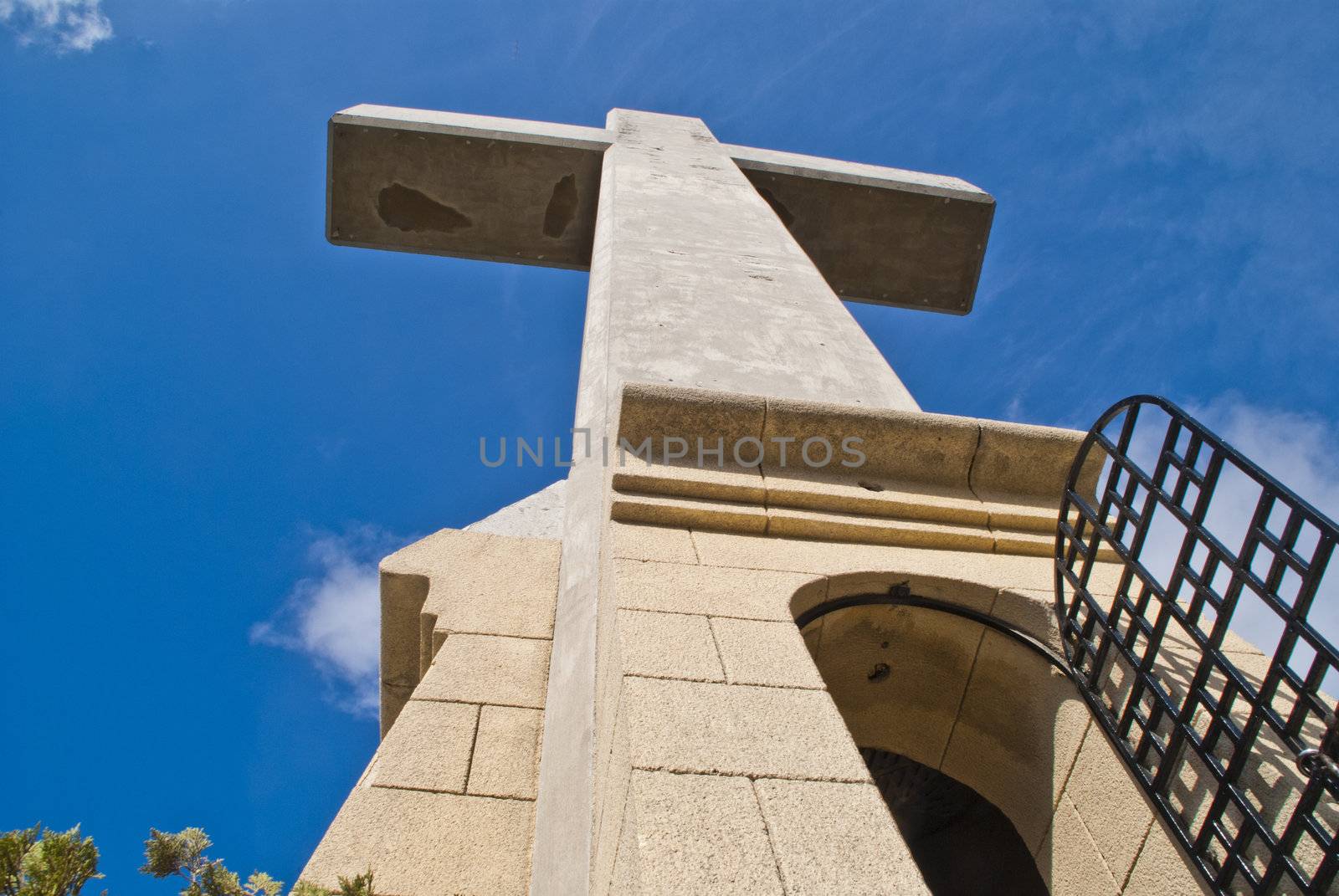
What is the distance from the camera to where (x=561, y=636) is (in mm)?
4000

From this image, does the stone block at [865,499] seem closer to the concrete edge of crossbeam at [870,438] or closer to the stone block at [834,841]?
the concrete edge of crossbeam at [870,438]

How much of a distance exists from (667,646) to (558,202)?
29.3 ft

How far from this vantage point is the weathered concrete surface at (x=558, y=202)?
418 inches

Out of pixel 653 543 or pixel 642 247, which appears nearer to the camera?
pixel 653 543

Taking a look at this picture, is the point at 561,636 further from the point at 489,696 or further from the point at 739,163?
the point at 739,163

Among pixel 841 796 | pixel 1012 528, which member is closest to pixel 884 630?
pixel 1012 528

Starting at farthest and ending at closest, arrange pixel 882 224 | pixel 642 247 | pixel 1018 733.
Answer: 1. pixel 882 224
2. pixel 642 247
3. pixel 1018 733

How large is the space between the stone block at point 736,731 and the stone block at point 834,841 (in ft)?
0.25

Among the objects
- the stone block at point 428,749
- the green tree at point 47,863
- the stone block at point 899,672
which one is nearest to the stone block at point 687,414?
the stone block at point 899,672

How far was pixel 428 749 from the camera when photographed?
3721mm

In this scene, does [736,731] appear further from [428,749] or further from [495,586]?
[495,586]

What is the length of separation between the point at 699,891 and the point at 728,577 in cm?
164

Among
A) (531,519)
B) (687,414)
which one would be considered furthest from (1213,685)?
(531,519)

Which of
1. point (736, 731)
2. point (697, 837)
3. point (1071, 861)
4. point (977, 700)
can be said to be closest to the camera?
point (697, 837)
